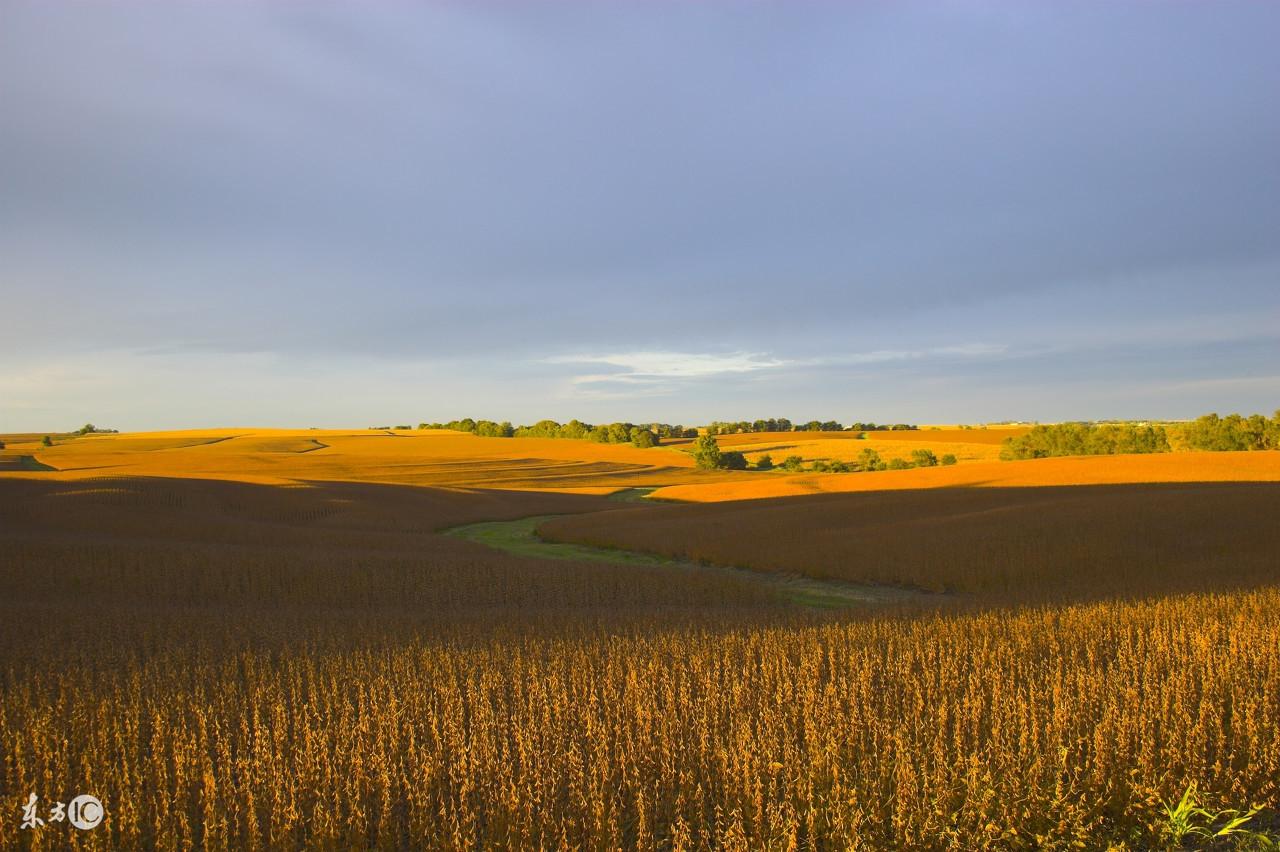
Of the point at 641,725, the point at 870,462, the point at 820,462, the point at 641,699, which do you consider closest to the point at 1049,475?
the point at 641,699

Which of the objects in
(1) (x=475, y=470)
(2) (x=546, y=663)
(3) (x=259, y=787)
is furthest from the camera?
(1) (x=475, y=470)

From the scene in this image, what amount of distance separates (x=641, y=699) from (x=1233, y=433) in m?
81.1

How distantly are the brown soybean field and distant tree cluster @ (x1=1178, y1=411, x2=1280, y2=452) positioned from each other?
5983 centimetres

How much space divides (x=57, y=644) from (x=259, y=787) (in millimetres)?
6278

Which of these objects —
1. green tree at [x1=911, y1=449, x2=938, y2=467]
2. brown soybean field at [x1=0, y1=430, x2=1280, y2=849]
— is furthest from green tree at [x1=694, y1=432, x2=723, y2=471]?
brown soybean field at [x1=0, y1=430, x2=1280, y2=849]

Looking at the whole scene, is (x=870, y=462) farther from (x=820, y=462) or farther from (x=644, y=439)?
(x=644, y=439)

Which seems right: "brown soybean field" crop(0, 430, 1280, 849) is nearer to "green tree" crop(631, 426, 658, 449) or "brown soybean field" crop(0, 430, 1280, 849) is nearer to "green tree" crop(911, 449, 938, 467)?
"green tree" crop(911, 449, 938, 467)

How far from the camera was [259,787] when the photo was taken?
5.22 meters

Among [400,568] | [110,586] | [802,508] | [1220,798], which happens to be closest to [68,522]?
[110,586]

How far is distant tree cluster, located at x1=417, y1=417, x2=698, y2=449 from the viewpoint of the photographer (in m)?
112

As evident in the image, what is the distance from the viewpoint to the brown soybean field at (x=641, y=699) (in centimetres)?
484

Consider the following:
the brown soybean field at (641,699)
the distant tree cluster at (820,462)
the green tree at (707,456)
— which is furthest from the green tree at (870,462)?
the brown soybean field at (641,699)

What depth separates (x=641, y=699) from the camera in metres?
6.62

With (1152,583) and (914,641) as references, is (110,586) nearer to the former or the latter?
(914,641)
